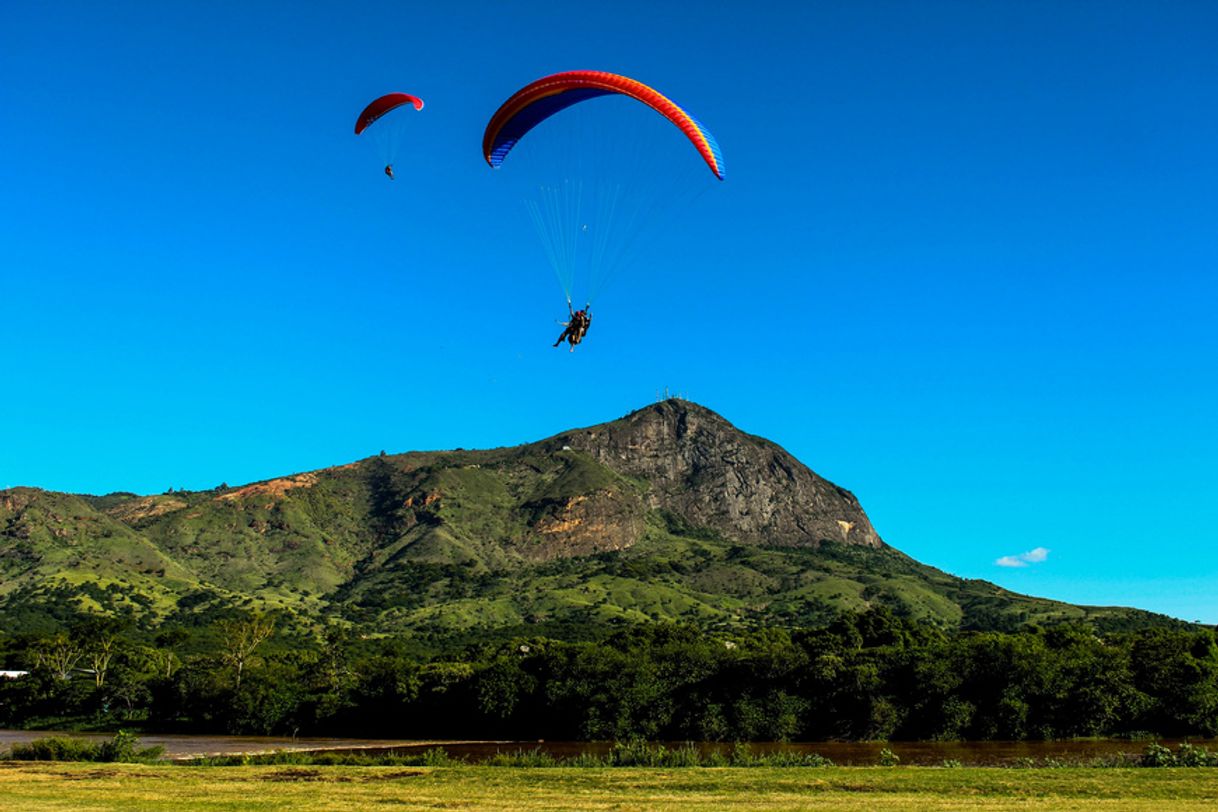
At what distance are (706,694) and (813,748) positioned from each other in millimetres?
10256

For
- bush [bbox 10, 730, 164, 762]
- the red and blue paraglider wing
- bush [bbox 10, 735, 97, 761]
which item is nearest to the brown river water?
bush [bbox 10, 730, 164, 762]

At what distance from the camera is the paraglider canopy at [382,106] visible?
43.5m

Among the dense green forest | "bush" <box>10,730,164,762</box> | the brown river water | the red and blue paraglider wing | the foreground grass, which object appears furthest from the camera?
the dense green forest

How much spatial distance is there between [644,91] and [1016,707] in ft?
136

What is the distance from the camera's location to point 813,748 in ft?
173

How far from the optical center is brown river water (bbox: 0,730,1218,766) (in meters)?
43.6

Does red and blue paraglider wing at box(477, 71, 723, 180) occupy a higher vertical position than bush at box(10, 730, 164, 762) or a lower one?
higher

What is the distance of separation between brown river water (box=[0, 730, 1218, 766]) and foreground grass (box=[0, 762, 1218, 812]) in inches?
347

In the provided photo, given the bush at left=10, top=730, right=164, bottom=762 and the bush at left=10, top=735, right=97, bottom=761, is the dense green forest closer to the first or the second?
the bush at left=10, top=730, right=164, bottom=762

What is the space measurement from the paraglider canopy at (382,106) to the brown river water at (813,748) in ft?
93.7

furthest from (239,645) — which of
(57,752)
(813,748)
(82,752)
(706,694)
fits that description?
(813,748)

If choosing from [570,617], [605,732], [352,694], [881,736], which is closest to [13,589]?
[570,617]

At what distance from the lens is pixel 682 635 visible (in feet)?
319

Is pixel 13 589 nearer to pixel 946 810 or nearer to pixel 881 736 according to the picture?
pixel 881 736
